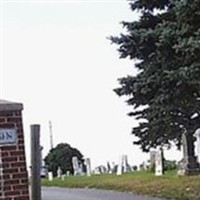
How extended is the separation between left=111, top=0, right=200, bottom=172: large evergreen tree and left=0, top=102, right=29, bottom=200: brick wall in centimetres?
966

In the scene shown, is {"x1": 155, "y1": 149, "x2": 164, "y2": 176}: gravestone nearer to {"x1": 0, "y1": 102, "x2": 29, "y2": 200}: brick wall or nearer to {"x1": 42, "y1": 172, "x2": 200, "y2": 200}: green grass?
{"x1": 42, "y1": 172, "x2": 200, "y2": 200}: green grass

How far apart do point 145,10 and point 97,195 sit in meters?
6.57

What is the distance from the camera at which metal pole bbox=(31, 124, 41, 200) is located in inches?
430

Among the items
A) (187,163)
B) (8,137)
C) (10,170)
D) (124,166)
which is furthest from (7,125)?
(124,166)

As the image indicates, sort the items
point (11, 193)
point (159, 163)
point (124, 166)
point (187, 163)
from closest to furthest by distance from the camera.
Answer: point (11, 193), point (187, 163), point (159, 163), point (124, 166)

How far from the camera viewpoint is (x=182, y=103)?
2380cm

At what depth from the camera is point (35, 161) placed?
36.1 ft

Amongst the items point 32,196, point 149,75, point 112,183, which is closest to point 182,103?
point 149,75

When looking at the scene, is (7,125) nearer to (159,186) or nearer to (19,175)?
(19,175)

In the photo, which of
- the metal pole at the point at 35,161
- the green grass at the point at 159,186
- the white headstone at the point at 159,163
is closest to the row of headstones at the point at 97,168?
the white headstone at the point at 159,163

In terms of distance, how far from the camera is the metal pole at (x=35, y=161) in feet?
35.8

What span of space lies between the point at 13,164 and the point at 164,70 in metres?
12.7

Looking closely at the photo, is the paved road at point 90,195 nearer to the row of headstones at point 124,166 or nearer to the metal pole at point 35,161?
the row of headstones at point 124,166

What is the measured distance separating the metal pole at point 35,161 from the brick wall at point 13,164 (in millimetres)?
233
